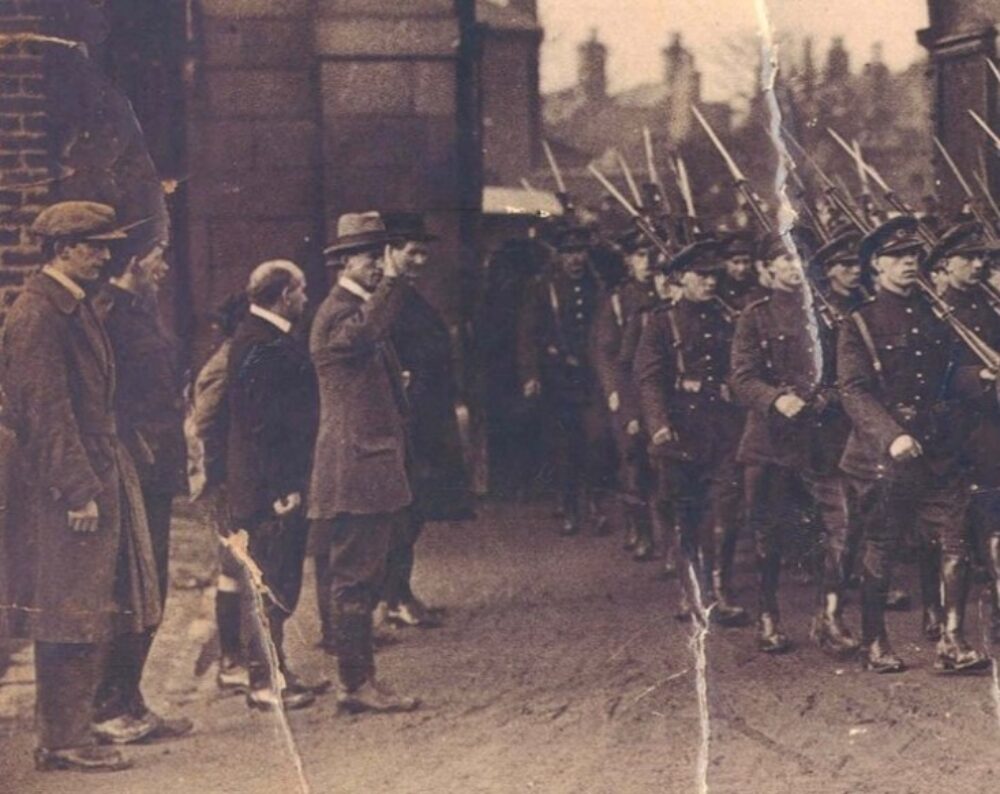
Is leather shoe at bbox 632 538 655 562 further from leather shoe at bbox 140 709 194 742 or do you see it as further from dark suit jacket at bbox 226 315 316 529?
leather shoe at bbox 140 709 194 742

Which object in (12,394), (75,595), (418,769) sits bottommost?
(418,769)

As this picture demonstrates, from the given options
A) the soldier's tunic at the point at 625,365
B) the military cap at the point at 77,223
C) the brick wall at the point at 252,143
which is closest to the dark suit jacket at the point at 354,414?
the brick wall at the point at 252,143

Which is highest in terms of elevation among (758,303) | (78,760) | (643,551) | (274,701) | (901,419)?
(758,303)

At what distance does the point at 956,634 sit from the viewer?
7359 millimetres

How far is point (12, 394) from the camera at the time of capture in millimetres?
6684

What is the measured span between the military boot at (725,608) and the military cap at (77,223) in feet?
8.08

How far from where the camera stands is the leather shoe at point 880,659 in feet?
24.1

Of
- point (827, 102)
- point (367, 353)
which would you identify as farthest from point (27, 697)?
point (827, 102)

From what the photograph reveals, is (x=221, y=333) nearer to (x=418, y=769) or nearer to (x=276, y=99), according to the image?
(x=276, y=99)

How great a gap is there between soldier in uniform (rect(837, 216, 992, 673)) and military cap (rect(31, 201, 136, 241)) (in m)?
2.63

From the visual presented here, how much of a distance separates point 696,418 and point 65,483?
2469mm

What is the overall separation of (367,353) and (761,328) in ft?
5.08

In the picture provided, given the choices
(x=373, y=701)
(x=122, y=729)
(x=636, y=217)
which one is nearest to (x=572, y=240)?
(x=636, y=217)

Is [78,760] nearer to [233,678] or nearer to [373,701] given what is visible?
[233,678]
